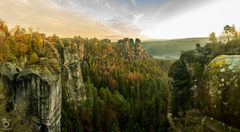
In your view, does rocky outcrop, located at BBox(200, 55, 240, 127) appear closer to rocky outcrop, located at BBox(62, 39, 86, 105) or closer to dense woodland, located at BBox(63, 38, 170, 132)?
dense woodland, located at BBox(63, 38, 170, 132)

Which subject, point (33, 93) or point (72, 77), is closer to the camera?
point (33, 93)

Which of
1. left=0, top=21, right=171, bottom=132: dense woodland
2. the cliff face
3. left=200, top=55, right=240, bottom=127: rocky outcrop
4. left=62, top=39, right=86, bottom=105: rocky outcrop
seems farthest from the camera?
left=62, top=39, right=86, bottom=105: rocky outcrop

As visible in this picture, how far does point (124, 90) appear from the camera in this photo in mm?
122562

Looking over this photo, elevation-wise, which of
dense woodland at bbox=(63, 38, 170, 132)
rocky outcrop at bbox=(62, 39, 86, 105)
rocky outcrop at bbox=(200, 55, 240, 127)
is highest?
rocky outcrop at bbox=(200, 55, 240, 127)

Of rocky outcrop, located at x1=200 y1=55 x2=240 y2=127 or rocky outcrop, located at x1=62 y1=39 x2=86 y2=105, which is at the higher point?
rocky outcrop, located at x1=200 y1=55 x2=240 y2=127

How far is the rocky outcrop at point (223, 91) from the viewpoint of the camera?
5.77 meters

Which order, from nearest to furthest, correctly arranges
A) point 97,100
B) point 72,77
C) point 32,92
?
point 32,92 < point 72,77 < point 97,100

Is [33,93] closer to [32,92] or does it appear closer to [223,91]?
[32,92]

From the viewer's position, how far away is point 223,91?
19.7ft

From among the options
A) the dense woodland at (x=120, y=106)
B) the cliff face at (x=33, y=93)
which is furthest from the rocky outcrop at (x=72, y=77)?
the cliff face at (x=33, y=93)

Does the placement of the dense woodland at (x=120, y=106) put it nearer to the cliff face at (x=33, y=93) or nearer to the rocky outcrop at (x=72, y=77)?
the rocky outcrop at (x=72, y=77)

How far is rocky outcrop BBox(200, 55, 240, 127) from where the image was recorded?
577cm

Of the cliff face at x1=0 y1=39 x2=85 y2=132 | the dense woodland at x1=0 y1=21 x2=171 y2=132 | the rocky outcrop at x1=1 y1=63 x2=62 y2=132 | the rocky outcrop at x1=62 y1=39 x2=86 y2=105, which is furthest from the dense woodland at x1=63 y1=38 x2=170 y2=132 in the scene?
the rocky outcrop at x1=1 y1=63 x2=62 y2=132

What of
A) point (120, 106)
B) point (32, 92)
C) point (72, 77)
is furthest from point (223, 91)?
point (120, 106)
